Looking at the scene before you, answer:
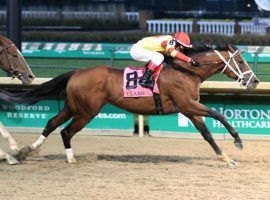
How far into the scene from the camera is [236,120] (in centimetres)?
1166

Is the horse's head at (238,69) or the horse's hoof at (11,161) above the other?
the horse's head at (238,69)

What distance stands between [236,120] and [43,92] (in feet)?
12.9

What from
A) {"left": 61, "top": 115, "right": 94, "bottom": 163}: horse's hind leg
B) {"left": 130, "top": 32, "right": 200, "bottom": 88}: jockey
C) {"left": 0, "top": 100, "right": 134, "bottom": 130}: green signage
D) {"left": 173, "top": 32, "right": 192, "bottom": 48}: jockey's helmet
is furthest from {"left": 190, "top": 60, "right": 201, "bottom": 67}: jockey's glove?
{"left": 0, "top": 100, "right": 134, "bottom": 130}: green signage

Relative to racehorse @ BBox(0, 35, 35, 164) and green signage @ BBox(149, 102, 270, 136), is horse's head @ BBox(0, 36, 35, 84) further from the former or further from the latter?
green signage @ BBox(149, 102, 270, 136)

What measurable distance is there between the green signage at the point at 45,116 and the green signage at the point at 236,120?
1.91 ft

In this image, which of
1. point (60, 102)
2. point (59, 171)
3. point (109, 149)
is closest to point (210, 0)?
point (60, 102)

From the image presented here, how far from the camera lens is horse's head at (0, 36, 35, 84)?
29.0 feet

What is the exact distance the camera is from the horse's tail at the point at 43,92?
923cm

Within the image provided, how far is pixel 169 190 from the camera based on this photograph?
23.4 feet

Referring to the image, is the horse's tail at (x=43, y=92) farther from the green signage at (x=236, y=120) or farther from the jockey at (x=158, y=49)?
the green signage at (x=236, y=120)

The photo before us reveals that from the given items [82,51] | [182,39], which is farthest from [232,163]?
[82,51]

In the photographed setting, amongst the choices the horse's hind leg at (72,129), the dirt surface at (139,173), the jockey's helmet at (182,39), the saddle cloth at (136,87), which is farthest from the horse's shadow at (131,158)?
the jockey's helmet at (182,39)

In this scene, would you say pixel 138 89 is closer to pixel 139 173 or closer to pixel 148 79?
pixel 148 79

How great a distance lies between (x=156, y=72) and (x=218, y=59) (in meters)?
0.89
